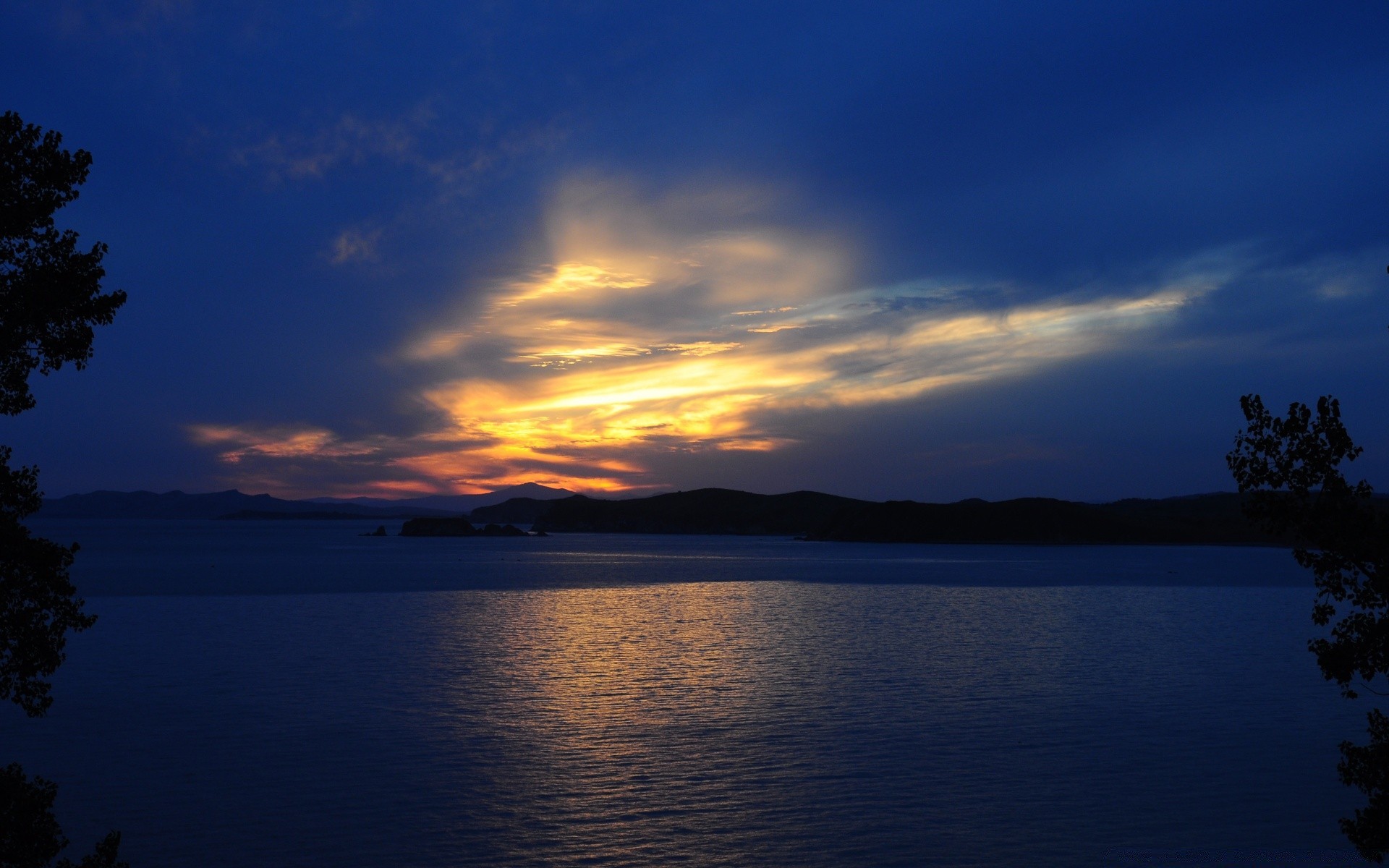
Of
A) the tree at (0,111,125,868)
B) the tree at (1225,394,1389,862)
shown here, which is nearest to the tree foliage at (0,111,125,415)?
the tree at (0,111,125,868)

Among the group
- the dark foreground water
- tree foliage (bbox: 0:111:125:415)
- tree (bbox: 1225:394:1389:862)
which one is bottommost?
the dark foreground water

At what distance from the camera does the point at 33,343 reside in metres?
13.3

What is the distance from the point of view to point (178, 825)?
64.2 ft

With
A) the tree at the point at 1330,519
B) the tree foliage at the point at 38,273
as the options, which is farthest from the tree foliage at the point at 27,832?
the tree at the point at 1330,519

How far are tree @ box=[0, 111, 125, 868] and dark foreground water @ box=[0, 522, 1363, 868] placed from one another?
6.32 m

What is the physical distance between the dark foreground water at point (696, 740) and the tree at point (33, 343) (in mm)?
6318

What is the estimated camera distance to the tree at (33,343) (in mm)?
13039

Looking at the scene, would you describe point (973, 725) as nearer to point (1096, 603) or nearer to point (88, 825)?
point (88, 825)

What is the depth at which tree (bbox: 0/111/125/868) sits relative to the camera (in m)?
13.0

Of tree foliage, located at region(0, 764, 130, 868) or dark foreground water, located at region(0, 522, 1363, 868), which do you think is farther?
dark foreground water, located at region(0, 522, 1363, 868)

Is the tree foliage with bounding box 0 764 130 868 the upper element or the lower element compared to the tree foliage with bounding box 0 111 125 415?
lower

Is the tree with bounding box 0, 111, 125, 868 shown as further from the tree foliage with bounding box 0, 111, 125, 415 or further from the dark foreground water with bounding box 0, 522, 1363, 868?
the dark foreground water with bounding box 0, 522, 1363, 868

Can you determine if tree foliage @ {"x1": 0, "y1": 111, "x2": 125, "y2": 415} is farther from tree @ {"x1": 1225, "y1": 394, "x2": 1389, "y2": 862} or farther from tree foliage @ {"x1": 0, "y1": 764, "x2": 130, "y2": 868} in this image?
tree @ {"x1": 1225, "y1": 394, "x2": 1389, "y2": 862}

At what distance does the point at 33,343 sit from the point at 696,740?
62.7ft
